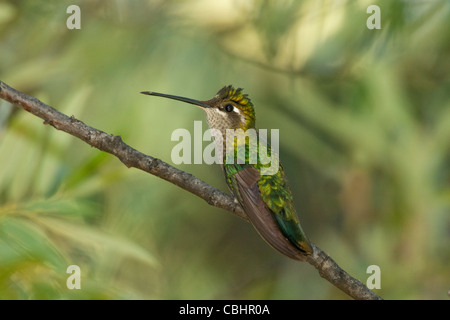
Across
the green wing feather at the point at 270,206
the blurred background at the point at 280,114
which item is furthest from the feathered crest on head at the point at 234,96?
the blurred background at the point at 280,114

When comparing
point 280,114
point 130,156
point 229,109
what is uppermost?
point 280,114

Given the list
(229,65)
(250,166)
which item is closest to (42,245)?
(250,166)

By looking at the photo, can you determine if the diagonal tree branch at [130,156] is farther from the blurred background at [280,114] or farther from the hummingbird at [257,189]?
the blurred background at [280,114]

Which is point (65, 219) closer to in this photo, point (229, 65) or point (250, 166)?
point (250, 166)

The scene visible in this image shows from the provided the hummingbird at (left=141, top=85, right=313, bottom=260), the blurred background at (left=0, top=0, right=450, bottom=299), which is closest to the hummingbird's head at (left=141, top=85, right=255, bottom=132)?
the hummingbird at (left=141, top=85, right=313, bottom=260)

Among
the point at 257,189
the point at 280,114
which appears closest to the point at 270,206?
the point at 257,189

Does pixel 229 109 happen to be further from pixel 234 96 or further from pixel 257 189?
pixel 257 189
